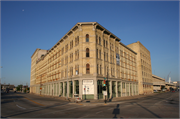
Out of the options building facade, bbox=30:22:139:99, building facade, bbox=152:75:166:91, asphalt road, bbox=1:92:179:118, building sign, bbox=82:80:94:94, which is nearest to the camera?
asphalt road, bbox=1:92:179:118

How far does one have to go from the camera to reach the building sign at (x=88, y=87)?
33469 millimetres

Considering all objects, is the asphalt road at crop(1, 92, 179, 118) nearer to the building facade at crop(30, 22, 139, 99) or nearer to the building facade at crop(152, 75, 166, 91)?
the building facade at crop(30, 22, 139, 99)

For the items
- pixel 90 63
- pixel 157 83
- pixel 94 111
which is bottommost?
pixel 157 83

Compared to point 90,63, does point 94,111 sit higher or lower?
lower

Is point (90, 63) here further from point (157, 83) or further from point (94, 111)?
point (157, 83)

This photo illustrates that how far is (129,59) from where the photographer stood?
58.2 metres

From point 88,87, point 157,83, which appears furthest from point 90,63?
point 157,83

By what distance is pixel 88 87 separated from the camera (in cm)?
3362

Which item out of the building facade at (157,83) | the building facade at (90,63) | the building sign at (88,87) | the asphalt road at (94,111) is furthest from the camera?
the building facade at (157,83)

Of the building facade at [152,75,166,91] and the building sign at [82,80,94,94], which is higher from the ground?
the building sign at [82,80,94,94]

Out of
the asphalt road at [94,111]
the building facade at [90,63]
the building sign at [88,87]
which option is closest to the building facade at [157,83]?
the building facade at [90,63]

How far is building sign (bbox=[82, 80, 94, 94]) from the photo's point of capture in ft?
110

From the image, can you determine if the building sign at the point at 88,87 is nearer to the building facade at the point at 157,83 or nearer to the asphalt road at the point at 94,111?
the asphalt road at the point at 94,111

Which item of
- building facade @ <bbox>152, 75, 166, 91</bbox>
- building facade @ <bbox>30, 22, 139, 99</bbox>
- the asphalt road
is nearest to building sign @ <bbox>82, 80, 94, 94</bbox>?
building facade @ <bbox>30, 22, 139, 99</bbox>
